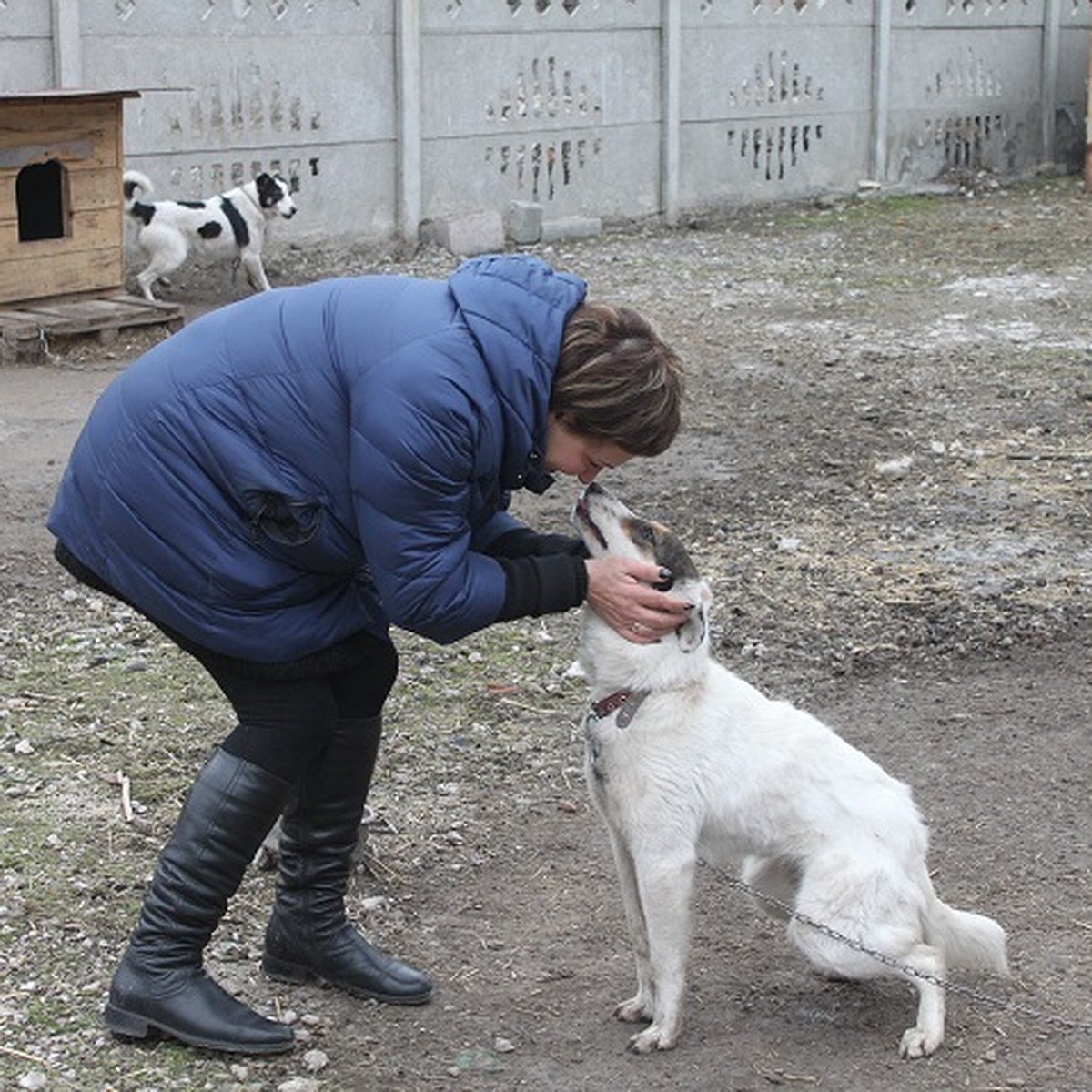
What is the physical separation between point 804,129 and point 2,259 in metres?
8.28

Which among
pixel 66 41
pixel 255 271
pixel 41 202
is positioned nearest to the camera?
pixel 41 202

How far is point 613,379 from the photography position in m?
3.11

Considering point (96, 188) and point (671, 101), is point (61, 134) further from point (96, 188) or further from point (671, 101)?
point (671, 101)

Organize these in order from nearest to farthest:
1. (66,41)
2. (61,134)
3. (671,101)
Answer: (61,134) < (66,41) < (671,101)

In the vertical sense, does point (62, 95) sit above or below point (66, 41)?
below

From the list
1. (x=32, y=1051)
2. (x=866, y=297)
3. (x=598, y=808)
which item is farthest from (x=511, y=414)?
Answer: (x=866, y=297)

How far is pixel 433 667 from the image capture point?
18.1ft

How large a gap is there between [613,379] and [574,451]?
0.18 m

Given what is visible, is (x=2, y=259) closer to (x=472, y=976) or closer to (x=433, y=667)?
(x=433, y=667)

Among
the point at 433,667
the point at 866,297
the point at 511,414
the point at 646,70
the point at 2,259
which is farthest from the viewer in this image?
the point at 646,70

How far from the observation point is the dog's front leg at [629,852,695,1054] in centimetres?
348

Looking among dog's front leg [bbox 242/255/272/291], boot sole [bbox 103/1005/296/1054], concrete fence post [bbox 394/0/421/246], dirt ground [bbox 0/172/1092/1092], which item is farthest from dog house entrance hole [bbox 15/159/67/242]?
boot sole [bbox 103/1005/296/1054]

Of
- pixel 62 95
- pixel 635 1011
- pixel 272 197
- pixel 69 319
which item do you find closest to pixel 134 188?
pixel 272 197

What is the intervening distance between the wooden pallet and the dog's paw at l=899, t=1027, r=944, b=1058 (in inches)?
272
